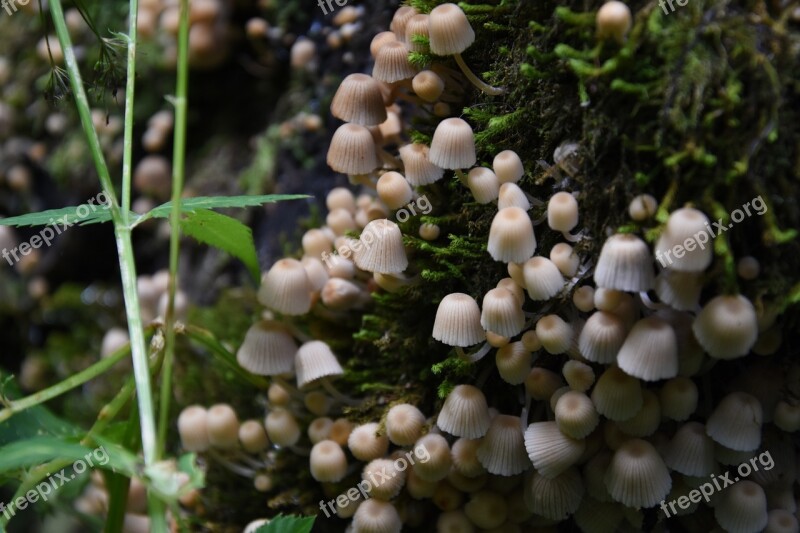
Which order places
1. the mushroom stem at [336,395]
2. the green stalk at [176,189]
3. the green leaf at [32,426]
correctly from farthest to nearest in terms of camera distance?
the mushroom stem at [336,395] → the green leaf at [32,426] → the green stalk at [176,189]

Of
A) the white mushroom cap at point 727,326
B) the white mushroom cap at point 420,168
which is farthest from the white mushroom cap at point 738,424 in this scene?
the white mushroom cap at point 420,168

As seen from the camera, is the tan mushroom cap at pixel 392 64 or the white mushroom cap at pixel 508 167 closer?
the white mushroom cap at pixel 508 167

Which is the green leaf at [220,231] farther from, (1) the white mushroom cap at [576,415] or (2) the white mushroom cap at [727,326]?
(2) the white mushroom cap at [727,326]

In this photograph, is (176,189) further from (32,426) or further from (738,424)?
(738,424)

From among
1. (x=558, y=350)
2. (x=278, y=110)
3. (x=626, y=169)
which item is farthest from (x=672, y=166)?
(x=278, y=110)

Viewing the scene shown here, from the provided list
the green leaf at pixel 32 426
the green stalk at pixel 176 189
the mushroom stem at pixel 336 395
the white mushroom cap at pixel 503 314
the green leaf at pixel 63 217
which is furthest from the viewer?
the mushroom stem at pixel 336 395

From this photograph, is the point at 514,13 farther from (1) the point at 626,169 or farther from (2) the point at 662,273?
(2) the point at 662,273

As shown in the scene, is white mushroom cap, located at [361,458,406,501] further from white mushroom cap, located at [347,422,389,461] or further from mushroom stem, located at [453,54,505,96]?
mushroom stem, located at [453,54,505,96]
